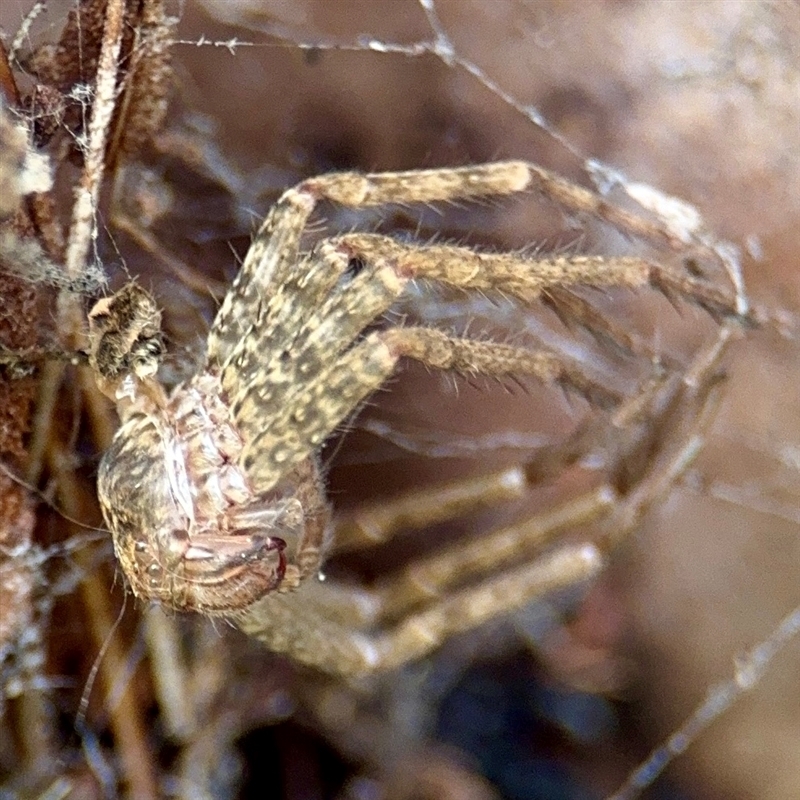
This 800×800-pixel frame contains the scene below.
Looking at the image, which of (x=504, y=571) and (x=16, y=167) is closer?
(x=16, y=167)

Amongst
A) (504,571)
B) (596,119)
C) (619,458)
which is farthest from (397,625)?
(596,119)

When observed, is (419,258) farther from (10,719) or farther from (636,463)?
(10,719)

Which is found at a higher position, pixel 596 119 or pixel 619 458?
pixel 596 119

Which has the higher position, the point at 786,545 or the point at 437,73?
the point at 437,73

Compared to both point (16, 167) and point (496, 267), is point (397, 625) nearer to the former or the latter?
Answer: point (496, 267)

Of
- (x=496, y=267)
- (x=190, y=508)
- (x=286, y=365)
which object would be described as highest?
(x=496, y=267)

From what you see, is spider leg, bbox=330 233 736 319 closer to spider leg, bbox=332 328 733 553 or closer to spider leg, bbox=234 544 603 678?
spider leg, bbox=332 328 733 553

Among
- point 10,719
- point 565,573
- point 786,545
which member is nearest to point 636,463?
point 565,573

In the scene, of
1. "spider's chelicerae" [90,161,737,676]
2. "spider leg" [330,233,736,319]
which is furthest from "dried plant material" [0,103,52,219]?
"spider leg" [330,233,736,319]

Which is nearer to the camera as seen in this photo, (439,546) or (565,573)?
(565,573)
